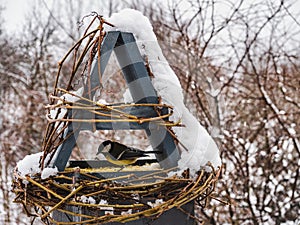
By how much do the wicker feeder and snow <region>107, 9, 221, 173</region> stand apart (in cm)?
3

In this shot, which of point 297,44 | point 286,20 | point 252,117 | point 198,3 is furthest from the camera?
point 252,117

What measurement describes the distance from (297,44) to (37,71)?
3.11m

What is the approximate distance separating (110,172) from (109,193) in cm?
7

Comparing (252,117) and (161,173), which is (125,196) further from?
(252,117)

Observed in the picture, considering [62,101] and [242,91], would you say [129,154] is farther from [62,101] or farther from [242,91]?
[242,91]

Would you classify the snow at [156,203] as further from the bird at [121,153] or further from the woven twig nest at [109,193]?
the bird at [121,153]

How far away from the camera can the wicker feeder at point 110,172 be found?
80 cm

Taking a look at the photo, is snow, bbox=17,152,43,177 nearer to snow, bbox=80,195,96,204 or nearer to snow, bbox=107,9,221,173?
snow, bbox=80,195,96,204

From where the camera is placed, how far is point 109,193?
82cm

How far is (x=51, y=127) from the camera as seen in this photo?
88 centimetres

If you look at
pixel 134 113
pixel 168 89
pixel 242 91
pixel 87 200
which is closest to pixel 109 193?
pixel 87 200

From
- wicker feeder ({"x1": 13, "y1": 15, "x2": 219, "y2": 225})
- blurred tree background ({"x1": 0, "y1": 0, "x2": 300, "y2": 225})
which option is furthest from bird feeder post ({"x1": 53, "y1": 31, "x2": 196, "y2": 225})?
blurred tree background ({"x1": 0, "y1": 0, "x2": 300, "y2": 225})

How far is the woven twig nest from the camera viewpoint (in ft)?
2.62

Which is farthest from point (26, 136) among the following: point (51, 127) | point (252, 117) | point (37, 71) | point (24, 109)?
point (51, 127)
